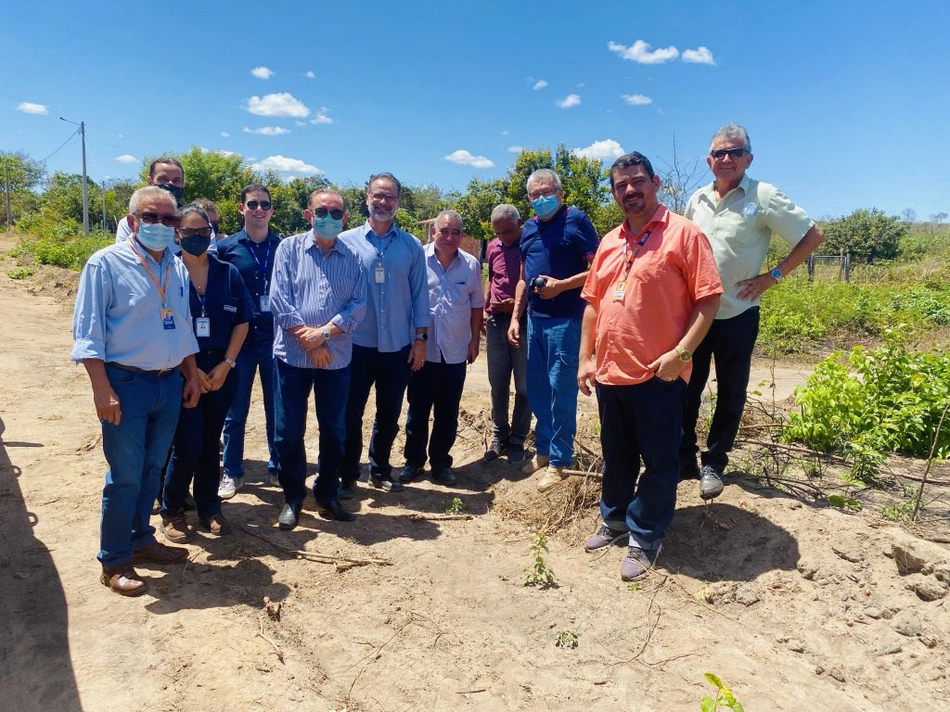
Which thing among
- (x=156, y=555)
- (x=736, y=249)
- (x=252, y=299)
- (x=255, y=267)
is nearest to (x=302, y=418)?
(x=252, y=299)

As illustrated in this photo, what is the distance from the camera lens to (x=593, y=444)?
5.09 meters

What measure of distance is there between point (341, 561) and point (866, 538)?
2.87 m

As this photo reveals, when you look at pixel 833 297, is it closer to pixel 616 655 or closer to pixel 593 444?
pixel 593 444

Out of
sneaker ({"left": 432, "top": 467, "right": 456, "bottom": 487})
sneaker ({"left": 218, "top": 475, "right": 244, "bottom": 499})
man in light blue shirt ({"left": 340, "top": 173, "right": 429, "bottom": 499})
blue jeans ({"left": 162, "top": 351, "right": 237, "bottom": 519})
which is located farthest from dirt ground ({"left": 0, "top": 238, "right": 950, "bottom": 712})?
man in light blue shirt ({"left": 340, "top": 173, "right": 429, "bottom": 499})

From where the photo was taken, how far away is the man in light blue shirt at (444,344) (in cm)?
472

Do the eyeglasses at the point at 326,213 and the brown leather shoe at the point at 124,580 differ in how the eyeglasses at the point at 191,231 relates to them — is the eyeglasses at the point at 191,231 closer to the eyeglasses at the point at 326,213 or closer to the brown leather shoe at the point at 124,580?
the eyeglasses at the point at 326,213

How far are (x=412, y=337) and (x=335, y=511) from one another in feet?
4.29

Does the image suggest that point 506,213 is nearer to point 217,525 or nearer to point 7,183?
point 217,525

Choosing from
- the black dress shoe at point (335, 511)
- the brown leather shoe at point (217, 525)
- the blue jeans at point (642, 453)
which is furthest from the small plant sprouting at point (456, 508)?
the brown leather shoe at point (217, 525)

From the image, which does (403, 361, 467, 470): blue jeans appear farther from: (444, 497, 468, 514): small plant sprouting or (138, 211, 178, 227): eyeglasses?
(138, 211, 178, 227): eyeglasses

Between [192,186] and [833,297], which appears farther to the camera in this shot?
[192,186]

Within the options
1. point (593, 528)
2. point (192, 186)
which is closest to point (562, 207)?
point (593, 528)

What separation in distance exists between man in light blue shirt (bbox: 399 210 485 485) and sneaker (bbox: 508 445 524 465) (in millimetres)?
533

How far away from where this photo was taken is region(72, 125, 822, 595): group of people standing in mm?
3076
